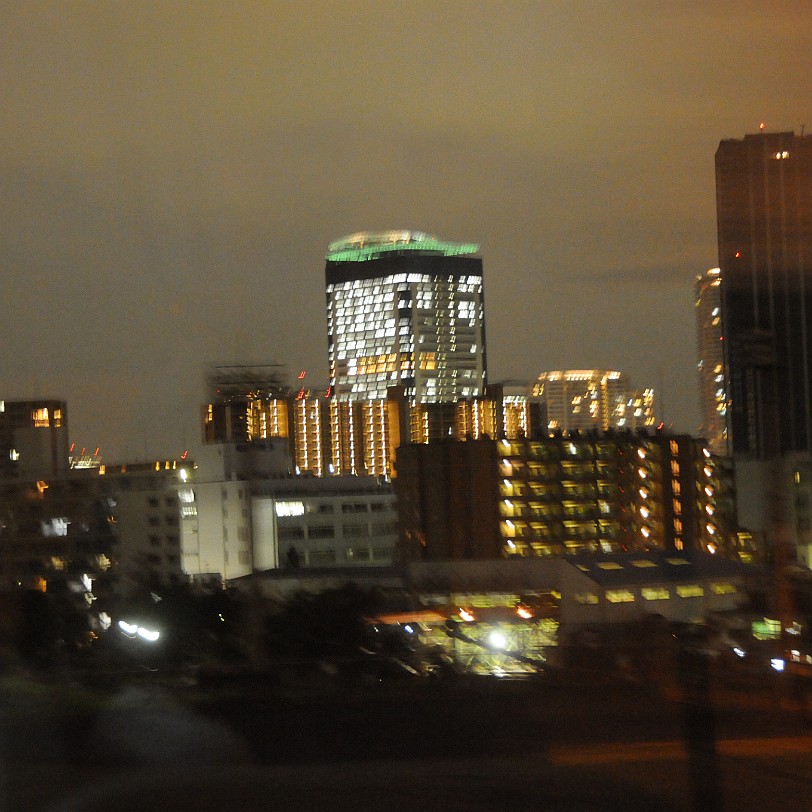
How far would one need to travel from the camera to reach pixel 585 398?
1038 inches

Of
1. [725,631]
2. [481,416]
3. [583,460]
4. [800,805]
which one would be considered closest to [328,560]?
[583,460]

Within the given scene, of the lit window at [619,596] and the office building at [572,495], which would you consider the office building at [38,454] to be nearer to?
the office building at [572,495]

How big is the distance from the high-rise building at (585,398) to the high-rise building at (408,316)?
5596 millimetres

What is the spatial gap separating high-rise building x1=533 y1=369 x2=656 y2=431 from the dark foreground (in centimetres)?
1996

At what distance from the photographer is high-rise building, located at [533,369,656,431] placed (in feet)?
79.5

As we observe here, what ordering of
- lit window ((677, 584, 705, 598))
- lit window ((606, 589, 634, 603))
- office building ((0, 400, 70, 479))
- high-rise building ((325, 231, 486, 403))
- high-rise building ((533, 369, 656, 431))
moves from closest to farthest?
lit window ((606, 589, 634, 603)) → lit window ((677, 584, 705, 598)) → office building ((0, 400, 70, 479)) → high-rise building ((533, 369, 656, 431)) → high-rise building ((325, 231, 486, 403))

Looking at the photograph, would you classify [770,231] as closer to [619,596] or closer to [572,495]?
[572,495]

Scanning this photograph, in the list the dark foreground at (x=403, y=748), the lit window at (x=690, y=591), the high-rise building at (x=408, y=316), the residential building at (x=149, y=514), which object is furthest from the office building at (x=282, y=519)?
the high-rise building at (x=408, y=316)

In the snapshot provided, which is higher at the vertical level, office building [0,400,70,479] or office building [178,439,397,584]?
office building [0,400,70,479]

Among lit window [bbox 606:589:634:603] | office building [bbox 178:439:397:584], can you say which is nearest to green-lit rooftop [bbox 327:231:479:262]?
office building [bbox 178:439:397:584]

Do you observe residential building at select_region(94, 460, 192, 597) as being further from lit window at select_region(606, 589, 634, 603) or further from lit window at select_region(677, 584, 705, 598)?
lit window at select_region(677, 584, 705, 598)

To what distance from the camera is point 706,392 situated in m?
25.6

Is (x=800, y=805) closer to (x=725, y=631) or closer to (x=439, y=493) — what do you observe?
(x=725, y=631)

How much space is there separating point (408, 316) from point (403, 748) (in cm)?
3063
